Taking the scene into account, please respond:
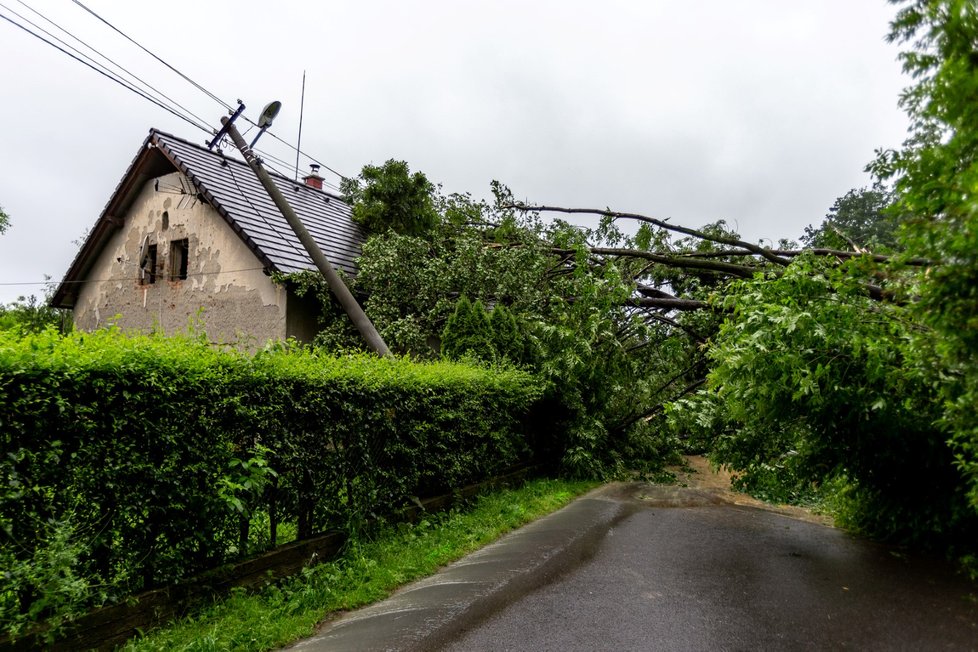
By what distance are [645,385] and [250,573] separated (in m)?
9.28

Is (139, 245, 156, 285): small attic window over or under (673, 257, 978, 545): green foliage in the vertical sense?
over

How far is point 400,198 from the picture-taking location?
53.8 ft

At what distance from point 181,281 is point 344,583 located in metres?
11.9

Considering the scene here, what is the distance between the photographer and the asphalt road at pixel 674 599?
4273mm

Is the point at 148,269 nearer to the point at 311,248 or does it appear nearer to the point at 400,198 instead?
the point at 400,198

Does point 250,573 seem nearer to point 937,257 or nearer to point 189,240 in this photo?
point 937,257

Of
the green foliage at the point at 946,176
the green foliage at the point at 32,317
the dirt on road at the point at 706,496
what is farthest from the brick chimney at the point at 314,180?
the green foliage at the point at 946,176

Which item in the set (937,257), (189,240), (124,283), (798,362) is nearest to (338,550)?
(798,362)

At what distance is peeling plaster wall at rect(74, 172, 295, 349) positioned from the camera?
13.4 meters

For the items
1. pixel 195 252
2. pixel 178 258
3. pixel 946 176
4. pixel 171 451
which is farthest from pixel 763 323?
pixel 178 258

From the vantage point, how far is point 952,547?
6262 mm

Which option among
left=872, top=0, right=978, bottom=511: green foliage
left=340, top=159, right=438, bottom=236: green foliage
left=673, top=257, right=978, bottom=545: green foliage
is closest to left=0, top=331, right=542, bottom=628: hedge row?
left=673, top=257, right=978, bottom=545: green foliage

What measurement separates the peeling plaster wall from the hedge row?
7.42 meters

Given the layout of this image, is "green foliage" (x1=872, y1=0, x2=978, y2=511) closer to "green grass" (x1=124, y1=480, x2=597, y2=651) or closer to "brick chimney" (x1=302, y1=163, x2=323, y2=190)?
"green grass" (x1=124, y1=480, x2=597, y2=651)
